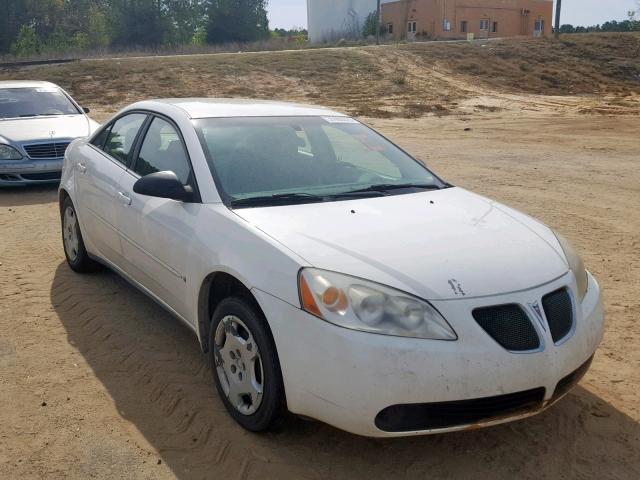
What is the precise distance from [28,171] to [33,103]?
2012mm

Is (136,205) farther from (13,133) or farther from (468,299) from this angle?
(13,133)

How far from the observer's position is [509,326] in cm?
300

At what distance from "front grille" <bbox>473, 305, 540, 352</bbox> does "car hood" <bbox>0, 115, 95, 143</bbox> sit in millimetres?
8492

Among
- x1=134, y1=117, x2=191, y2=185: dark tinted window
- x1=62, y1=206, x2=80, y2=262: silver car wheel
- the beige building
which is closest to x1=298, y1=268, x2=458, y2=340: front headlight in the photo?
x1=134, y1=117, x2=191, y2=185: dark tinted window

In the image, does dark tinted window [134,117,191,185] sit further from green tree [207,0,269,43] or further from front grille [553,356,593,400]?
green tree [207,0,269,43]

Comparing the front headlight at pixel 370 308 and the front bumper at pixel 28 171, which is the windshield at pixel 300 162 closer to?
the front headlight at pixel 370 308

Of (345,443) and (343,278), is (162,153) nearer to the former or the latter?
(343,278)

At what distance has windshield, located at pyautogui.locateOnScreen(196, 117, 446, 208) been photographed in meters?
4.01

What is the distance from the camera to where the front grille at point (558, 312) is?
312cm

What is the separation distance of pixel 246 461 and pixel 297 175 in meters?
1.70

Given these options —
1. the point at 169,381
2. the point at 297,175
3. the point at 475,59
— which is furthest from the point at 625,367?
the point at 475,59

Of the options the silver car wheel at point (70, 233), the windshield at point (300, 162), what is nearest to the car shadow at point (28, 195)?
the silver car wheel at point (70, 233)

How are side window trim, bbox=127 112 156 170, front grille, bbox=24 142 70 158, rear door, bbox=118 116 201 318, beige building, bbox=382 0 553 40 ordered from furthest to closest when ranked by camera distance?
beige building, bbox=382 0 553 40
front grille, bbox=24 142 70 158
side window trim, bbox=127 112 156 170
rear door, bbox=118 116 201 318

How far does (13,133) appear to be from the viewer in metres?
10.1
